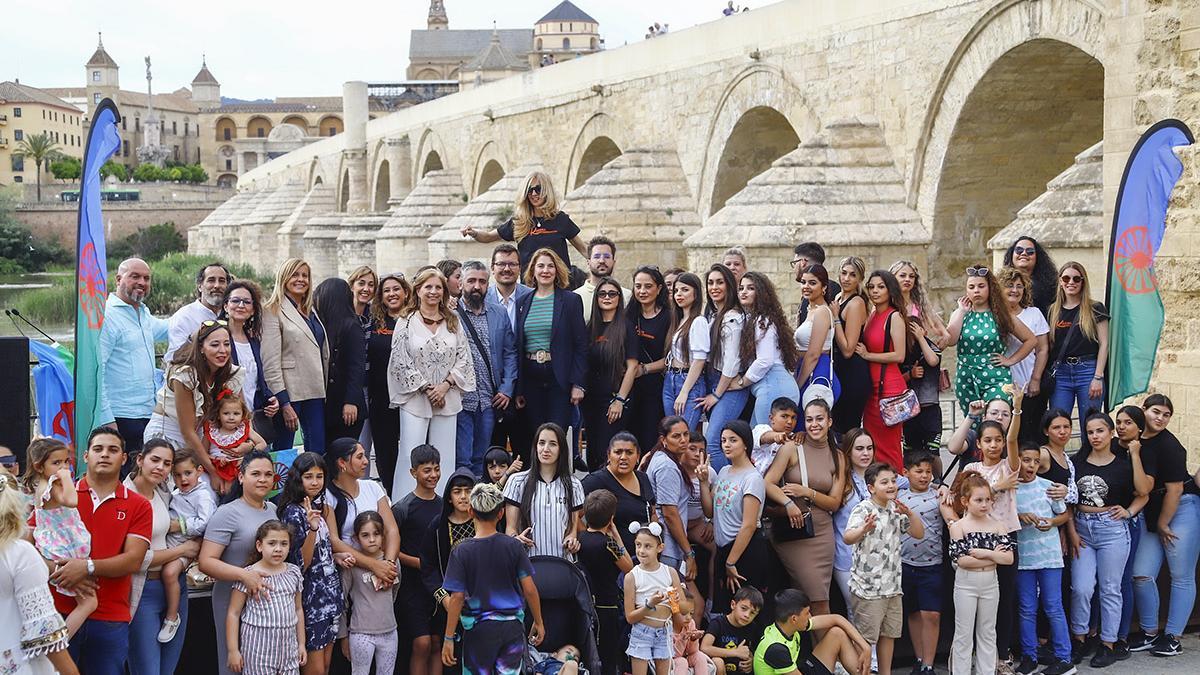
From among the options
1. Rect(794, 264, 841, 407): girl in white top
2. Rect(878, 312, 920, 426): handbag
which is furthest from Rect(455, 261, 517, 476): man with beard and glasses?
Rect(878, 312, 920, 426): handbag

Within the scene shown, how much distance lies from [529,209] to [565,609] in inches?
116

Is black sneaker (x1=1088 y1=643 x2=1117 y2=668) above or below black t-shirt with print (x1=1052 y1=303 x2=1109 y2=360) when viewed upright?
below

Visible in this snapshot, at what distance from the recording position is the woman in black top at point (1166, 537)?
5633 mm

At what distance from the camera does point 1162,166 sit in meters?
6.29

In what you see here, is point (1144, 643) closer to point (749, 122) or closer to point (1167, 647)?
point (1167, 647)

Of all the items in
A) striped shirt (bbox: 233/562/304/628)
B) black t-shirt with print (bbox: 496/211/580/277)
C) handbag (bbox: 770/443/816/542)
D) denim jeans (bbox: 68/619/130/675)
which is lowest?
denim jeans (bbox: 68/619/130/675)

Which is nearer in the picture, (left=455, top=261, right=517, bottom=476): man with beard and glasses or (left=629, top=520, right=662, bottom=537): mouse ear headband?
(left=629, top=520, right=662, bottom=537): mouse ear headband

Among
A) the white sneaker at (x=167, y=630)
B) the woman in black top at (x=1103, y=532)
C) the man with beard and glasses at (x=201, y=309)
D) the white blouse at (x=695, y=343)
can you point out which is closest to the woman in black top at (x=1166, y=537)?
the woman in black top at (x=1103, y=532)

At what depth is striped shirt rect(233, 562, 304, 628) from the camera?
4.45m

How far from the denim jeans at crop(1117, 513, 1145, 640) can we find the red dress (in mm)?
1035

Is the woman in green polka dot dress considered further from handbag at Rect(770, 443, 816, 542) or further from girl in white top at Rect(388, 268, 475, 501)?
girl in white top at Rect(388, 268, 475, 501)

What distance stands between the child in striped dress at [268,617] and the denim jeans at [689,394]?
2.18 meters

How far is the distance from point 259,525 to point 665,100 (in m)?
13.7

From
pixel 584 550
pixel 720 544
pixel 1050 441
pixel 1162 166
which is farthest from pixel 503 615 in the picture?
pixel 1162 166
